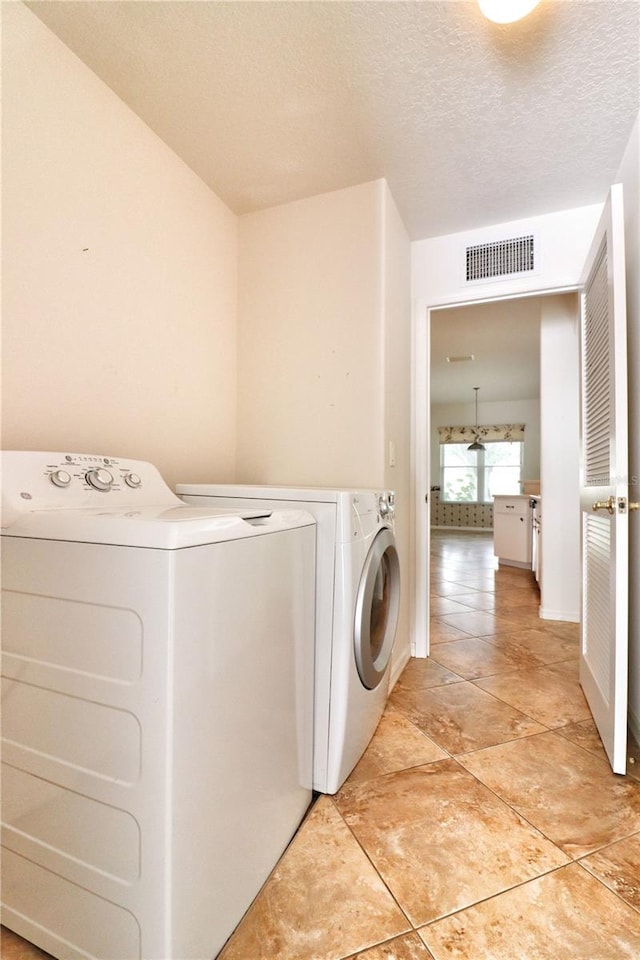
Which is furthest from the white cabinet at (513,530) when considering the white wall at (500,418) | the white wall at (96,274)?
the white wall at (96,274)

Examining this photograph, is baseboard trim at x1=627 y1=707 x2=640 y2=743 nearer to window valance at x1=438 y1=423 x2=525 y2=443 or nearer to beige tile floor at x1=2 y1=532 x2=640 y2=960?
beige tile floor at x1=2 y1=532 x2=640 y2=960

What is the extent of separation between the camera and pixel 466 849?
3.87 ft

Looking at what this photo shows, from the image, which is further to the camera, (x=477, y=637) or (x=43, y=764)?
(x=477, y=637)

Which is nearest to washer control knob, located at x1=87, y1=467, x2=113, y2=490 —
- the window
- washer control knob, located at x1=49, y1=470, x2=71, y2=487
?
washer control knob, located at x1=49, y1=470, x2=71, y2=487

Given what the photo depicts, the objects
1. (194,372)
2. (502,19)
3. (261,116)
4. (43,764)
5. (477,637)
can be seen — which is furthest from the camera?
(477,637)

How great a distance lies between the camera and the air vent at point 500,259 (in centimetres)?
238

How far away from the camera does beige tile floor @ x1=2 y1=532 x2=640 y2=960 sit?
37.2 inches

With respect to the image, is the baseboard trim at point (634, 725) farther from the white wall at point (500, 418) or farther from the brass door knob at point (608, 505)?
the white wall at point (500, 418)

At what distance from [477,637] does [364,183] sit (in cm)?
262

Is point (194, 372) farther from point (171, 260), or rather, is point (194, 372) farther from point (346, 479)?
point (346, 479)

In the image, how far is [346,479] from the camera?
2098 mm

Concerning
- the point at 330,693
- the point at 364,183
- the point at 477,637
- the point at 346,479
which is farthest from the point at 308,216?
the point at 477,637

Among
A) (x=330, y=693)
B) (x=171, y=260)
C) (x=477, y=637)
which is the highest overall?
(x=171, y=260)

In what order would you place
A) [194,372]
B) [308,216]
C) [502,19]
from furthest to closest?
[308,216] < [194,372] < [502,19]
